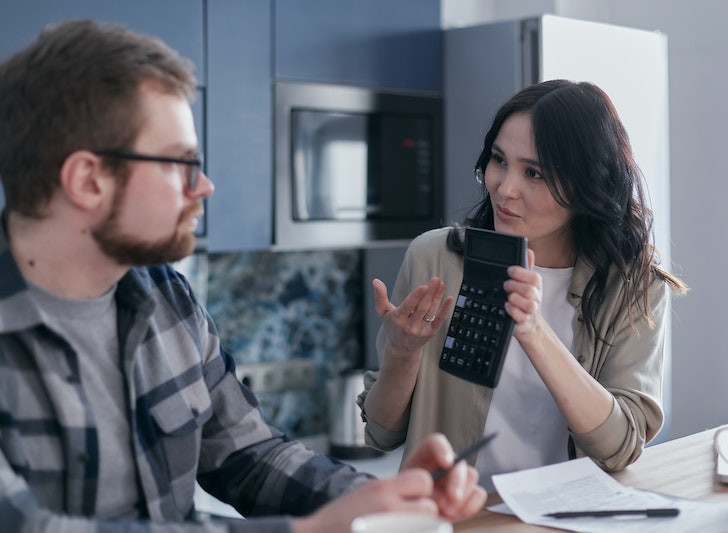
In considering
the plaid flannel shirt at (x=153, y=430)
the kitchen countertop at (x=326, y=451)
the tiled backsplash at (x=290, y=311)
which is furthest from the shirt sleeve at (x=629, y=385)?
the tiled backsplash at (x=290, y=311)

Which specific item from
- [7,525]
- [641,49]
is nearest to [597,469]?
[7,525]

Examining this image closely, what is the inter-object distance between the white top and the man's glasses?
27.6 inches

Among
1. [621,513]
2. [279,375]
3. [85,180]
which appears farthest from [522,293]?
[279,375]

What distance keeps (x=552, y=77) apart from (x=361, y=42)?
0.52 m

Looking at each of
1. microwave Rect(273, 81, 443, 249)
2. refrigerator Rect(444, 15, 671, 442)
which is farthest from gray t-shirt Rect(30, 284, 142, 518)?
refrigerator Rect(444, 15, 671, 442)

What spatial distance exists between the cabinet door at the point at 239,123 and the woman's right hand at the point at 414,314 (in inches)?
37.6

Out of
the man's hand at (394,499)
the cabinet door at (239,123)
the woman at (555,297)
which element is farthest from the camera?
the cabinet door at (239,123)

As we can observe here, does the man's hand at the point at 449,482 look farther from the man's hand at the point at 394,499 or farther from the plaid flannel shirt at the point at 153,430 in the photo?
the plaid flannel shirt at the point at 153,430

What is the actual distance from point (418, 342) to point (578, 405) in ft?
0.84

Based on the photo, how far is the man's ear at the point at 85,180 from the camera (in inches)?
42.5

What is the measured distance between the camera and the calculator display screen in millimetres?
1334

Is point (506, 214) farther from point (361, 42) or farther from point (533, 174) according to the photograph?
point (361, 42)

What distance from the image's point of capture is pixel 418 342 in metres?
1.48

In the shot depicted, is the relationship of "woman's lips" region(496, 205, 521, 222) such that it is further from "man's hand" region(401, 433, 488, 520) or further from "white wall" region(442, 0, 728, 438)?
"white wall" region(442, 0, 728, 438)
